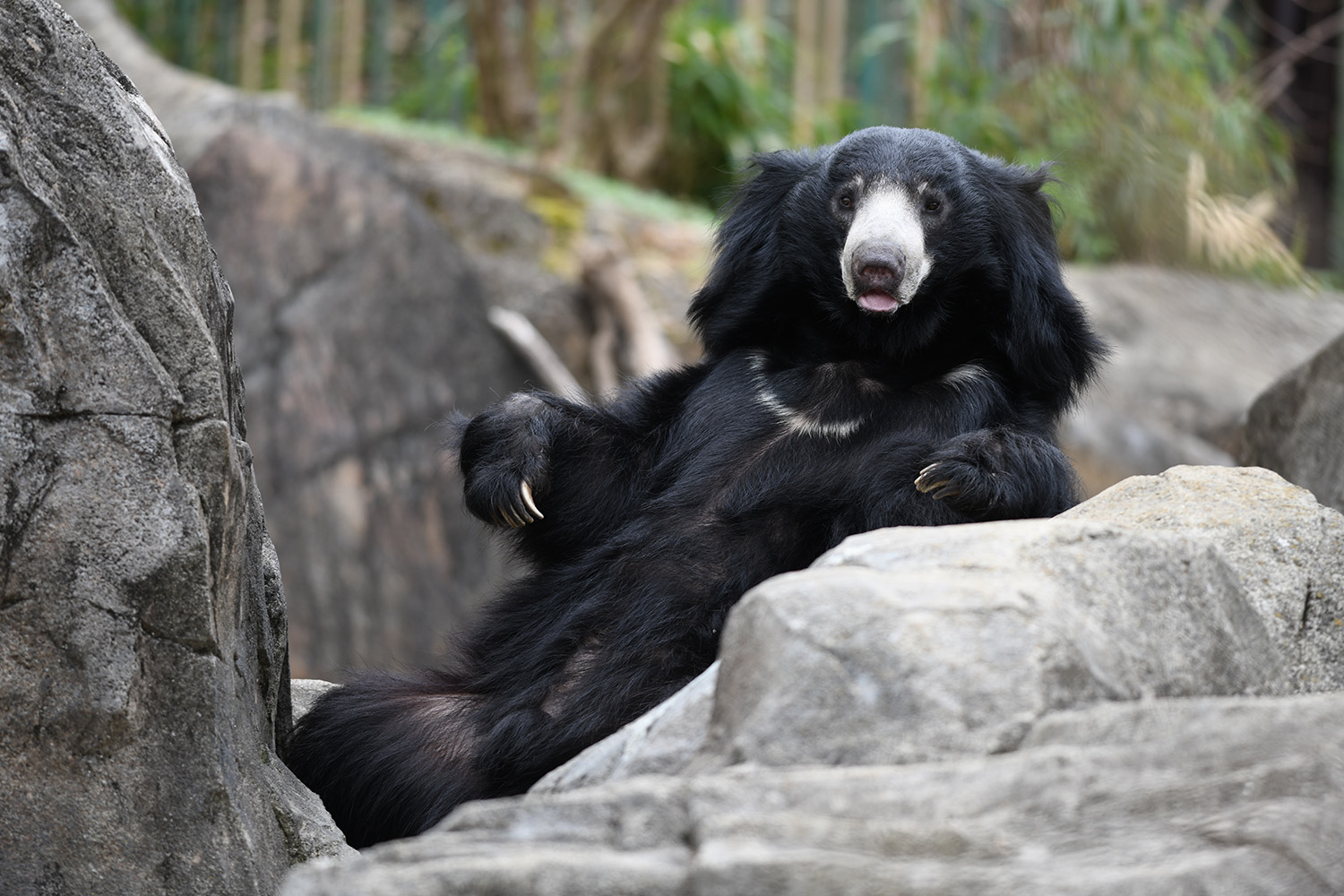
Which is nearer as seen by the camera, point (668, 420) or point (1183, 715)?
point (1183, 715)

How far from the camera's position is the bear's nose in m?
3.29

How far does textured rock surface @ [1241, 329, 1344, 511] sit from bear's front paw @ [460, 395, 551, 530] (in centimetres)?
216

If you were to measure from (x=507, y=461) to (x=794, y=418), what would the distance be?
654mm

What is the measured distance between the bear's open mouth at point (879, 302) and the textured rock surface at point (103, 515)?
1.40 metres

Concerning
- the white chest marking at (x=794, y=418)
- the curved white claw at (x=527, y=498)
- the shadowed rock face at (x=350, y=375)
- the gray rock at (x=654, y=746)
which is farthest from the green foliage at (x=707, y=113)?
the gray rock at (x=654, y=746)

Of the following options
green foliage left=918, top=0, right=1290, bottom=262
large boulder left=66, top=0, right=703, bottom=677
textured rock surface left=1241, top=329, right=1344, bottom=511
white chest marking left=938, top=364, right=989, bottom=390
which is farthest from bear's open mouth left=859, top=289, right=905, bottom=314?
large boulder left=66, top=0, right=703, bottom=677

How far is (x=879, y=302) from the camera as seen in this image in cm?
330

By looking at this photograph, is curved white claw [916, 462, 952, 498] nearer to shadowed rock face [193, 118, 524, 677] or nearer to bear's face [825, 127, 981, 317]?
bear's face [825, 127, 981, 317]

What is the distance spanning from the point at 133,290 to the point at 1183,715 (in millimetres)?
1701

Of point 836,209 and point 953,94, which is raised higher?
point 953,94

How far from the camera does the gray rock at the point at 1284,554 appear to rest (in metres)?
2.62

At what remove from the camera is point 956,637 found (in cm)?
196

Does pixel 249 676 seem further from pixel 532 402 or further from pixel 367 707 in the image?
pixel 532 402

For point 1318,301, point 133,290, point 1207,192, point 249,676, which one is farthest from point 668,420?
point 1318,301
